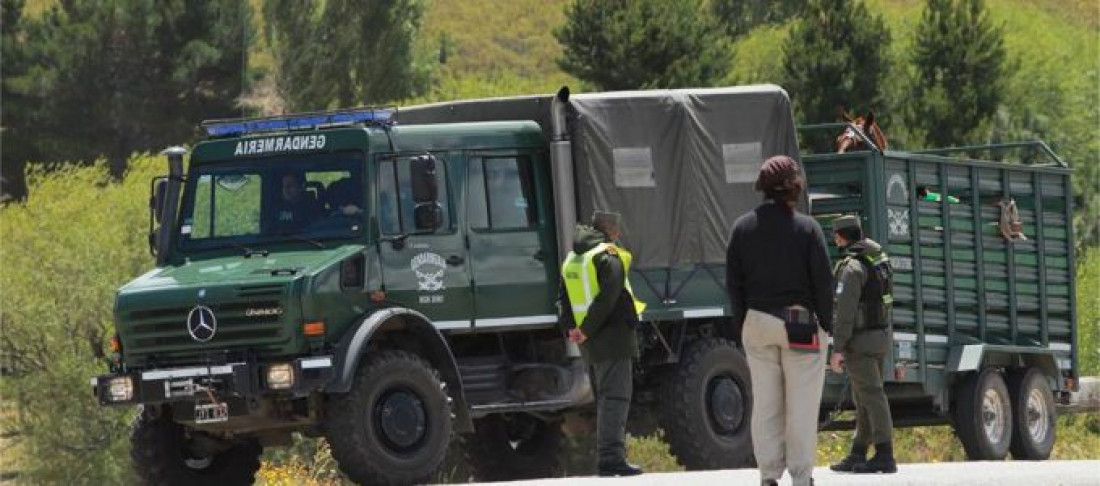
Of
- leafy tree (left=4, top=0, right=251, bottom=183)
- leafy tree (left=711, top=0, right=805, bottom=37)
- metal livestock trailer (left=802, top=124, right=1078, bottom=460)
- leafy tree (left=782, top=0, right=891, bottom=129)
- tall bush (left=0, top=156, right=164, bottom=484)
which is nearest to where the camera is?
metal livestock trailer (left=802, top=124, right=1078, bottom=460)

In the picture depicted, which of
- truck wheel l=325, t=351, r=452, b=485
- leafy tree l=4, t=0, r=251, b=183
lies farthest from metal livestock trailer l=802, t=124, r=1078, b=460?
leafy tree l=4, t=0, r=251, b=183

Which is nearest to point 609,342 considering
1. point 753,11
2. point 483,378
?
point 483,378

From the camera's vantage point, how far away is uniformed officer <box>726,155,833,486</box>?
457 inches

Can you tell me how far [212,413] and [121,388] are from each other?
0.69 m

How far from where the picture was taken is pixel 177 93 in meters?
67.6

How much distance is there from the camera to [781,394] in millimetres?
11812

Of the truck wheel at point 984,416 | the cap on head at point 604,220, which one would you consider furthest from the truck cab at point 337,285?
the truck wheel at point 984,416

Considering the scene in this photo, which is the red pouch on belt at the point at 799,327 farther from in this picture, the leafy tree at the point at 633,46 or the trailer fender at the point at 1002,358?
the leafy tree at the point at 633,46

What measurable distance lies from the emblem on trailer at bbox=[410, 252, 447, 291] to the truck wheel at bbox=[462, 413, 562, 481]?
2.75 m

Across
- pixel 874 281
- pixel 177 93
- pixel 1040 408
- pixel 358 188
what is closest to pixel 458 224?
pixel 358 188

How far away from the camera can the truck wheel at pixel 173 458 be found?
50.3 ft

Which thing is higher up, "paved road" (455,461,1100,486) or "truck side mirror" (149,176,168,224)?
"truck side mirror" (149,176,168,224)

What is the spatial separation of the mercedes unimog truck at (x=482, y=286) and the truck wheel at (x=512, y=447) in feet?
0.07

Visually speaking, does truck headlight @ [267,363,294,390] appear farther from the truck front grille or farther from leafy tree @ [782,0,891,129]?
leafy tree @ [782,0,891,129]
